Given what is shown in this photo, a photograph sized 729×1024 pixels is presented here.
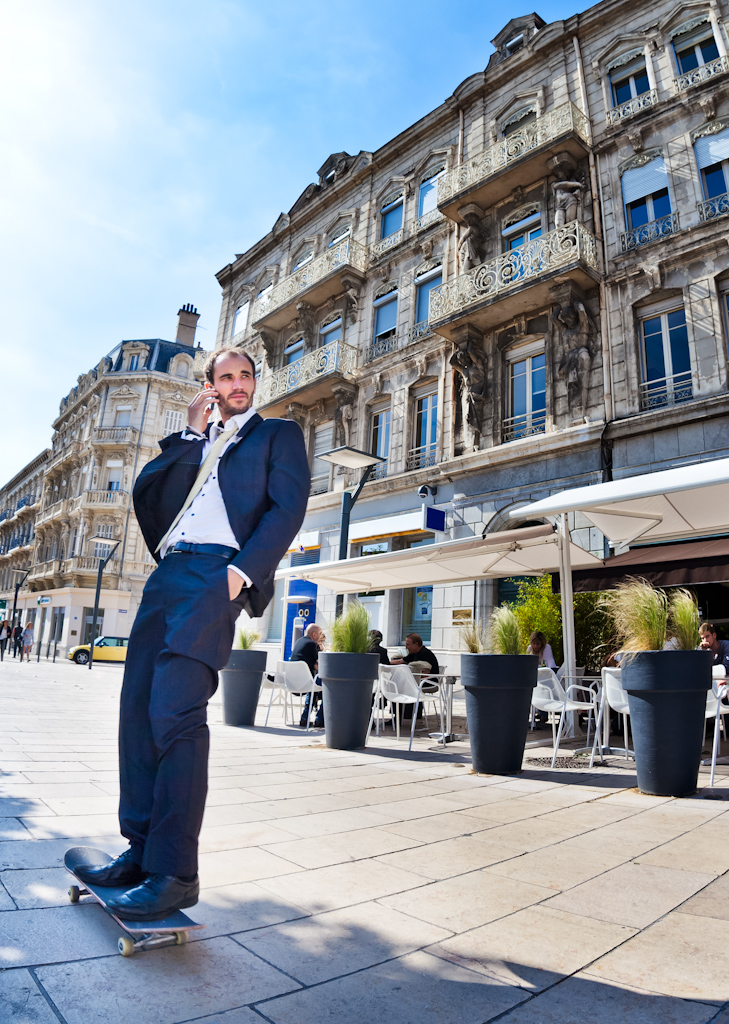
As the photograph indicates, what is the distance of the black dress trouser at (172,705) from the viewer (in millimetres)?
1862

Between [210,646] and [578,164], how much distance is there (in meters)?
14.8

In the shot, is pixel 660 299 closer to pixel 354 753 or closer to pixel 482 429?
pixel 482 429

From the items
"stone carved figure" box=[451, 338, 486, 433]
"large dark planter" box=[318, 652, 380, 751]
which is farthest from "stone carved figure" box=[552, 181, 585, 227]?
"large dark planter" box=[318, 652, 380, 751]

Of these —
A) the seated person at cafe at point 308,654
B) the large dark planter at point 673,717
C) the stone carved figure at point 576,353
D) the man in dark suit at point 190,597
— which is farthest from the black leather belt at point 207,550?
the stone carved figure at point 576,353

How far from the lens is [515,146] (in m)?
14.3

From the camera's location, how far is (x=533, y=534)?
301 inches

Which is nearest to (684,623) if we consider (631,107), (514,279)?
(514,279)

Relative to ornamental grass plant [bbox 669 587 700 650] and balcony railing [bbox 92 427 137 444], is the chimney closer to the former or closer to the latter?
balcony railing [bbox 92 427 137 444]

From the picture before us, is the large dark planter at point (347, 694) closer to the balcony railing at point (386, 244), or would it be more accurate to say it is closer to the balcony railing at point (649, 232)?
the balcony railing at point (649, 232)

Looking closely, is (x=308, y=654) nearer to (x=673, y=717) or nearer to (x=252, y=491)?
(x=673, y=717)

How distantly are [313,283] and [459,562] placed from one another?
12.5 metres

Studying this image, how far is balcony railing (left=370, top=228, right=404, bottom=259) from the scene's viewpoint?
17641 millimetres

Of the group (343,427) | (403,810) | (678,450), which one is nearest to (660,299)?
(678,450)

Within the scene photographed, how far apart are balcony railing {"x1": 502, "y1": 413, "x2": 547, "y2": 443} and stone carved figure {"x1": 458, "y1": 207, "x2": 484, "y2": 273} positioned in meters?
3.87
